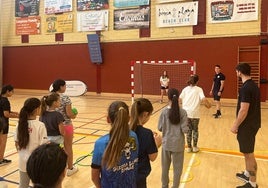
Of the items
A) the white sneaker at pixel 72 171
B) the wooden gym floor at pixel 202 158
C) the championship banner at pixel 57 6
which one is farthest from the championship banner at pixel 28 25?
the white sneaker at pixel 72 171

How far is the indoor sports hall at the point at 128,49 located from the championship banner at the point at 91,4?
0.18ft

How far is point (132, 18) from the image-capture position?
608 inches

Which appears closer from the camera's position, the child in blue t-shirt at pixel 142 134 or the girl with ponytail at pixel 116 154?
the girl with ponytail at pixel 116 154

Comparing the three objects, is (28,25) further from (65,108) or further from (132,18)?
(65,108)

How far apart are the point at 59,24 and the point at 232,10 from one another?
9938 mm

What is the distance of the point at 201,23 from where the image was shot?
46.2ft

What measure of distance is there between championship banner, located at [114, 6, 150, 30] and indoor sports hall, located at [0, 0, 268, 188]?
2.1 inches

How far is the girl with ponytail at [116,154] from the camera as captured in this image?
204 cm

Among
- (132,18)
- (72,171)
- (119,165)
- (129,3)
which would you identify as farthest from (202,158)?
(129,3)

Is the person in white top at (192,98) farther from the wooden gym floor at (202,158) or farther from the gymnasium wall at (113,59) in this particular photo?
the gymnasium wall at (113,59)

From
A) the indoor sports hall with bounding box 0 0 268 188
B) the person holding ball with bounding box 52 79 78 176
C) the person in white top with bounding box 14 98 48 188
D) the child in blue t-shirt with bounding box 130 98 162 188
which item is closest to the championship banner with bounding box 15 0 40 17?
the indoor sports hall with bounding box 0 0 268 188

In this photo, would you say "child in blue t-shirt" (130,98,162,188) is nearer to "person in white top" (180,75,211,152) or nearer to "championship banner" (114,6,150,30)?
"person in white top" (180,75,211,152)

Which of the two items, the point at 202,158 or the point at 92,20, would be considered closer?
the point at 202,158

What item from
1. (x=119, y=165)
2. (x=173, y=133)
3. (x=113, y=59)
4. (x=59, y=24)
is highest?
(x=59, y=24)
